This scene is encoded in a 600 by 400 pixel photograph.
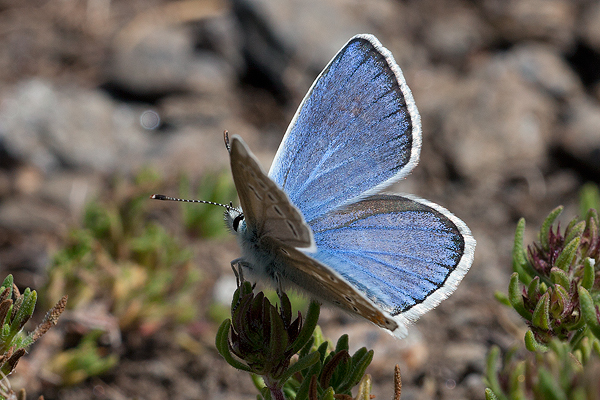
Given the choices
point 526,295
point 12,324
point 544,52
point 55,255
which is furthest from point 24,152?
point 544,52

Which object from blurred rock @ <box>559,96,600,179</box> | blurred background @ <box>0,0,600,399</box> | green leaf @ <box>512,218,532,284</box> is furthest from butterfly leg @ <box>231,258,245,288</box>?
blurred rock @ <box>559,96,600,179</box>

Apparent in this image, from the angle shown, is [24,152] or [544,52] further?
[544,52]

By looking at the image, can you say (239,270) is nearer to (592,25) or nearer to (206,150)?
(206,150)

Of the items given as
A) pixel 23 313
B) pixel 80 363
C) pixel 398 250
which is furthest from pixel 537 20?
pixel 23 313

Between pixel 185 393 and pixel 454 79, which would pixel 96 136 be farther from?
pixel 454 79

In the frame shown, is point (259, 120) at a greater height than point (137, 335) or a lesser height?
greater

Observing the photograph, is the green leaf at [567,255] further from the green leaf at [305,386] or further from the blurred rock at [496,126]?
the blurred rock at [496,126]
